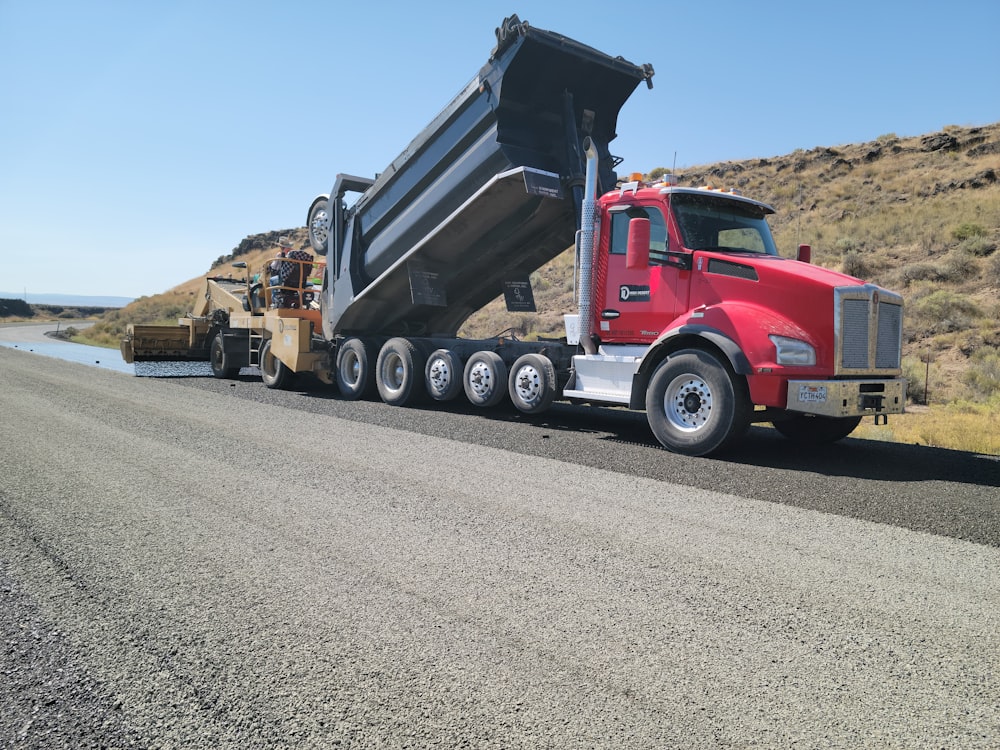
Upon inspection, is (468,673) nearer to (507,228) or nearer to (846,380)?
(846,380)

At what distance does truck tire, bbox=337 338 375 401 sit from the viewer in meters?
12.3

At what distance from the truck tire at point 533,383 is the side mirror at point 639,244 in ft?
6.30

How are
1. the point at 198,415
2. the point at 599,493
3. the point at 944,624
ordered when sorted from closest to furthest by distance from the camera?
the point at 944,624, the point at 599,493, the point at 198,415

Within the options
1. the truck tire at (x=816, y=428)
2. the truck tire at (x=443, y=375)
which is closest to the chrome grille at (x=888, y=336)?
the truck tire at (x=816, y=428)

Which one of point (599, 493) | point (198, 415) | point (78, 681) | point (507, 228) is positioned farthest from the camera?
point (507, 228)

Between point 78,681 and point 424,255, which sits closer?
point 78,681

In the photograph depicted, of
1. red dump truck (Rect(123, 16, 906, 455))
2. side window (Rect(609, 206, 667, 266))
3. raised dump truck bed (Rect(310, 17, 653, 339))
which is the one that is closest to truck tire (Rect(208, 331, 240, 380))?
red dump truck (Rect(123, 16, 906, 455))

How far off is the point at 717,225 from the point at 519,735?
7034mm

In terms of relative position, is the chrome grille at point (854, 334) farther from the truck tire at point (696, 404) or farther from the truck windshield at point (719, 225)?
the truck windshield at point (719, 225)

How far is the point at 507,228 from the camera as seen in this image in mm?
10383

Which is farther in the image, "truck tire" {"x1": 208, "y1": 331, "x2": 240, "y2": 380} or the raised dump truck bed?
"truck tire" {"x1": 208, "y1": 331, "x2": 240, "y2": 380}

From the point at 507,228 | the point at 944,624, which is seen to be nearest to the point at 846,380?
the point at 944,624

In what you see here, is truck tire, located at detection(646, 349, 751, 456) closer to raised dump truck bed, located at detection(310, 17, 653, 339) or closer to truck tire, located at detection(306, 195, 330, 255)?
raised dump truck bed, located at detection(310, 17, 653, 339)

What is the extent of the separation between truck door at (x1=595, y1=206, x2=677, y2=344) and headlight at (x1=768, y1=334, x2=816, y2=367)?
1.43 m
